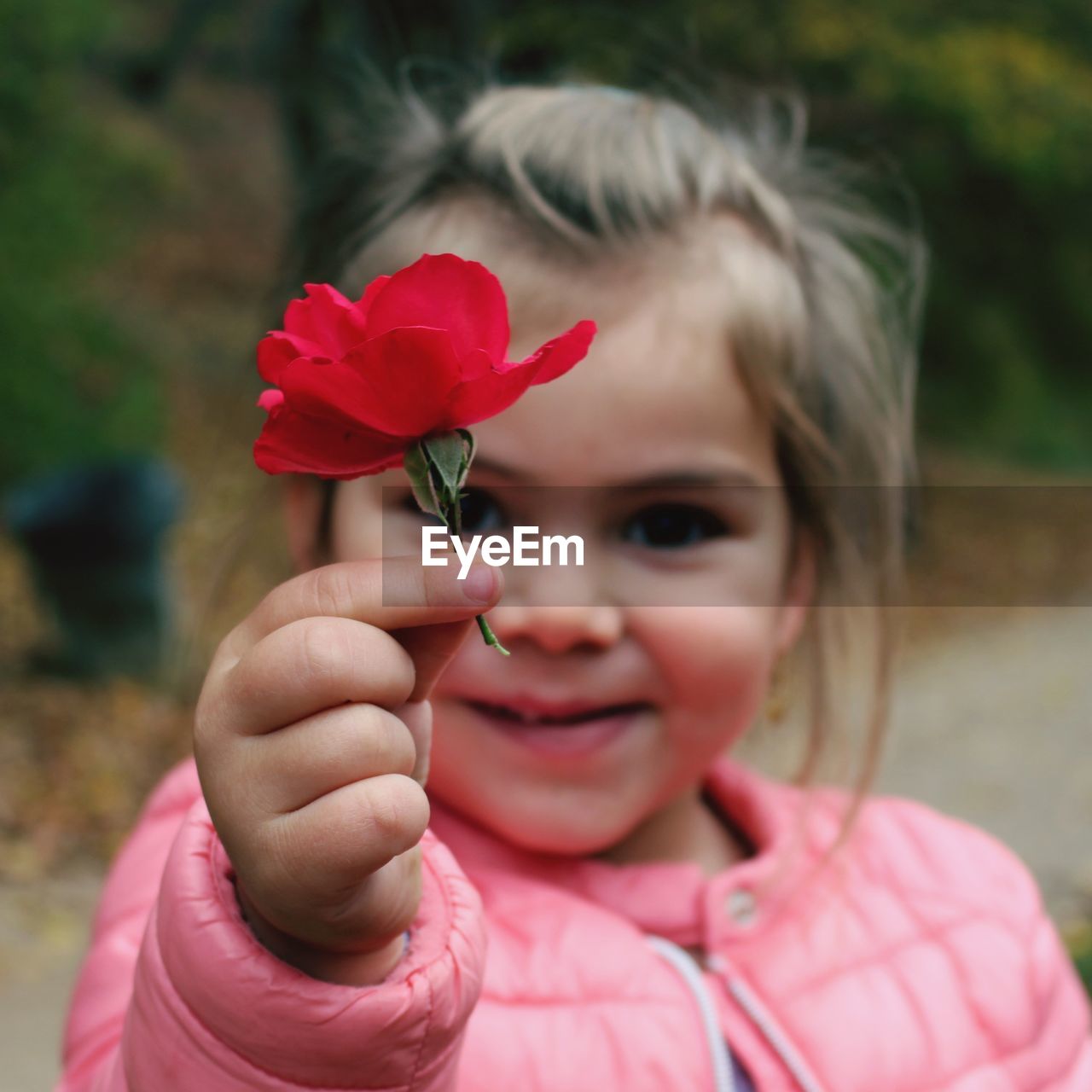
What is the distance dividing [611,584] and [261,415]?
2.49m

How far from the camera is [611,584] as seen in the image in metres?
1.30

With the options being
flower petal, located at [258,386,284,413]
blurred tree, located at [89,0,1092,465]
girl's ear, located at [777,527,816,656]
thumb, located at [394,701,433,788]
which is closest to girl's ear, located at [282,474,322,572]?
girl's ear, located at [777,527,816,656]

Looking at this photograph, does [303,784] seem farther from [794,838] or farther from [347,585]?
[794,838]

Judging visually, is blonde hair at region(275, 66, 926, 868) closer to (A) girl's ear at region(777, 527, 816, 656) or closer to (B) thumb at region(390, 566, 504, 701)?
(A) girl's ear at region(777, 527, 816, 656)

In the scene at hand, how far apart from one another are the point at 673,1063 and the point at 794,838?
1.43 feet

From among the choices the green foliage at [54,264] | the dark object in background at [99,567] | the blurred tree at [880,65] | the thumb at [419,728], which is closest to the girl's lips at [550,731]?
the thumb at [419,728]

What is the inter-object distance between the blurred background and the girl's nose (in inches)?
25.9

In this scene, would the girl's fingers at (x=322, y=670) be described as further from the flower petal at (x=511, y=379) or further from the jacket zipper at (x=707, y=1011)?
the jacket zipper at (x=707, y=1011)

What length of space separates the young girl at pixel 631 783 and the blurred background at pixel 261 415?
486 mm

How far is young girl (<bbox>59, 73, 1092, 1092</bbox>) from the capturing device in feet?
2.87

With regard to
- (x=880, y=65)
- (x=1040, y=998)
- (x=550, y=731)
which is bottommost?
(x=1040, y=998)

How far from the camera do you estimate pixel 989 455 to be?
9.94m

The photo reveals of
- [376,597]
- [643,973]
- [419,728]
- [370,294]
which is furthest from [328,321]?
[643,973]

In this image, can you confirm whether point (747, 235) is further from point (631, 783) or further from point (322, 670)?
point (322, 670)
